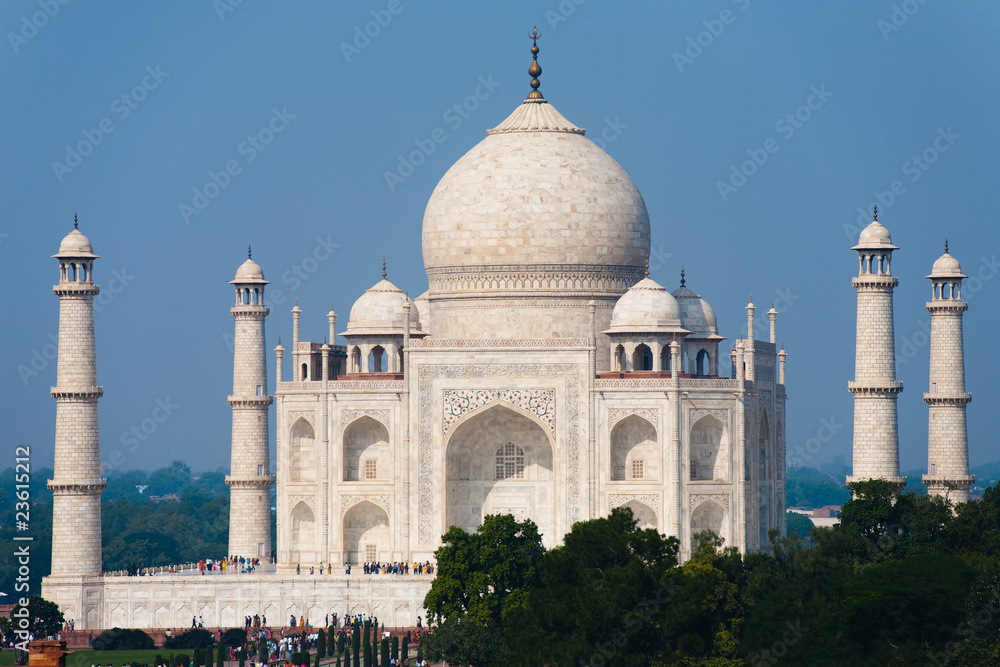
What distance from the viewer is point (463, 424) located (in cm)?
4397

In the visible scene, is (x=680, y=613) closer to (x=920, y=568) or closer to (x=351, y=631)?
(x=920, y=568)

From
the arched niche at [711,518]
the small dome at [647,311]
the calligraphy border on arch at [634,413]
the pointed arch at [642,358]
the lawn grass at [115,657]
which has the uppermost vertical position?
the small dome at [647,311]

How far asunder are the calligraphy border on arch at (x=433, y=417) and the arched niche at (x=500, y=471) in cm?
64

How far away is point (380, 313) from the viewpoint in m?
46.5

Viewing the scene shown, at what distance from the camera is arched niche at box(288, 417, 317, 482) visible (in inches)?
1789

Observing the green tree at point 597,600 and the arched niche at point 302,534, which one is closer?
the green tree at point 597,600

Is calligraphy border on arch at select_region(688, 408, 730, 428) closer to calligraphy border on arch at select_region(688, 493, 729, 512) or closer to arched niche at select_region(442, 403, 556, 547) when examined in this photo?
calligraphy border on arch at select_region(688, 493, 729, 512)

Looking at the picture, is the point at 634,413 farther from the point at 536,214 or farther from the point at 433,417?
→ the point at 536,214

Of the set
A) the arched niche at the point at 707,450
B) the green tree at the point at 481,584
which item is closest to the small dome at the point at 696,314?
the arched niche at the point at 707,450

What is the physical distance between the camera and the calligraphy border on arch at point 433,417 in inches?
1709

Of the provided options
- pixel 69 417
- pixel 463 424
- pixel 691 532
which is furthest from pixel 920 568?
pixel 69 417

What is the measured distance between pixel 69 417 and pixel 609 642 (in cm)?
1674

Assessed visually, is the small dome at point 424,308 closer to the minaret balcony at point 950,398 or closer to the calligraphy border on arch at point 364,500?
the calligraphy border on arch at point 364,500

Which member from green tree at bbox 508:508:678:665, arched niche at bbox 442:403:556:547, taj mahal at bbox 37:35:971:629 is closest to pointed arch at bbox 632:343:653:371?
taj mahal at bbox 37:35:971:629
